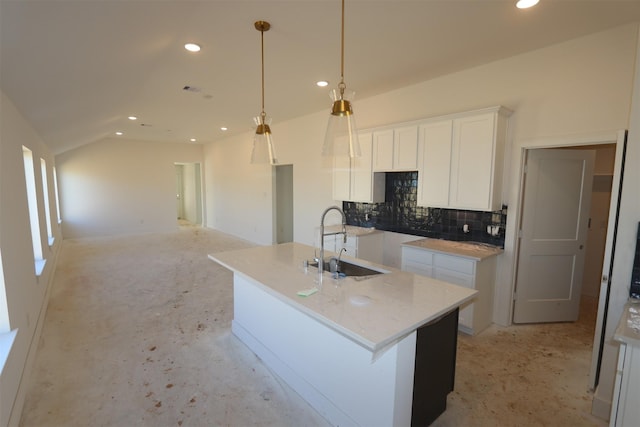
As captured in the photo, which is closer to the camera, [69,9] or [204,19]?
[69,9]

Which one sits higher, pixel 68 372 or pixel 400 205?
pixel 400 205

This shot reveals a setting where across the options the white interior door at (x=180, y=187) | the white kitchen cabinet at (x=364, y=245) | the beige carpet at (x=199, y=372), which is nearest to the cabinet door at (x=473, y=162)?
the white kitchen cabinet at (x=364, y=245)

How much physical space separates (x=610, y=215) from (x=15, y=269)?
4.40 meters

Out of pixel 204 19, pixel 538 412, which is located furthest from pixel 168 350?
pixel 538 412

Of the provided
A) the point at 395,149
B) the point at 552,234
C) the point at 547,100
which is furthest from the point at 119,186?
the point at 552,234

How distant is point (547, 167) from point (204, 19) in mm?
3512

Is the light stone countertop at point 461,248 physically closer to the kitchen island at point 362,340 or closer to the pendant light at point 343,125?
the kitchen island at point 362,340

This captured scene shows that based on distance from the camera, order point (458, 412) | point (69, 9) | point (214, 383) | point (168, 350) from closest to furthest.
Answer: point (69, 9) < point (458, 412) < point (214, 383) < point (168, 350)

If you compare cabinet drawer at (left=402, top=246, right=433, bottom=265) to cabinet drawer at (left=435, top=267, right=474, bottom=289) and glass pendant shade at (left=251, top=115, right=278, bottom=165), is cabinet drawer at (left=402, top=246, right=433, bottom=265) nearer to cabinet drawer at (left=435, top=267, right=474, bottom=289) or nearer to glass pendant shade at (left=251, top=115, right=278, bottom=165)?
cabinet drawer at (left=435, top=267, right=474, bottom=289)

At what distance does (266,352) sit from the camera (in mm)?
2629

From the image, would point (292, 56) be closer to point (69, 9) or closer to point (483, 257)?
point (69, 9)

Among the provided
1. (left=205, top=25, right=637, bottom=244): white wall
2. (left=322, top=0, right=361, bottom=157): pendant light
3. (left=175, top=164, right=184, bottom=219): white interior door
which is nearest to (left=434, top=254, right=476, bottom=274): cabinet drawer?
(left=205, top=25, right=637, bottom=244): white wall

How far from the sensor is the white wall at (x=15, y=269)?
1976 mm

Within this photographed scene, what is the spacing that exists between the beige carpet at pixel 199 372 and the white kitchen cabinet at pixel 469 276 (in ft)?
0.48
